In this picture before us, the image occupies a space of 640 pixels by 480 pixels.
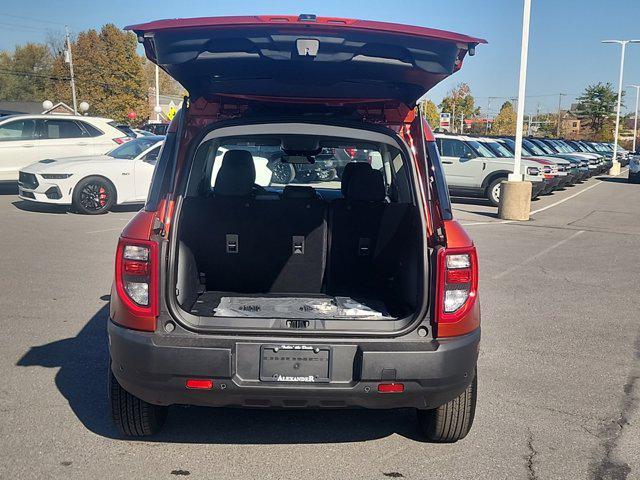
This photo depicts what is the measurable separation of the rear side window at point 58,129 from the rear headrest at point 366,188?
14.4m

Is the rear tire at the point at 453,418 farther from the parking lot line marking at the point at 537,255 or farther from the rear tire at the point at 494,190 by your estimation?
the rear tire at the point at 494,190

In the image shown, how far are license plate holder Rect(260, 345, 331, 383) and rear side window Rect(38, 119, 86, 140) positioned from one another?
607 inches

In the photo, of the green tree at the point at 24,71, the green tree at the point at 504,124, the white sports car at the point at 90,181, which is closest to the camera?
the white sports car at the point at 90,181

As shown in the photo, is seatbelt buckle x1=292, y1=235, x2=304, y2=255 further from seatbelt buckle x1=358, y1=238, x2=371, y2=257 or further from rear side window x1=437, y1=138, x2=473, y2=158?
rear side window x1=437, y1=138, x2=473, y2=158

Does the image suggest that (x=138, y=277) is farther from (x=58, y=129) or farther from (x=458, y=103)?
(x=458, y=103)

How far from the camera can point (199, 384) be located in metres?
3.49

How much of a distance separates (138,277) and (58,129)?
1534 cm

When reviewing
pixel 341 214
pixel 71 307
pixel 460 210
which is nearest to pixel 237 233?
pixel 341 214

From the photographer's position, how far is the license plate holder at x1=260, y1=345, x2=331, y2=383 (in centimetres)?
348

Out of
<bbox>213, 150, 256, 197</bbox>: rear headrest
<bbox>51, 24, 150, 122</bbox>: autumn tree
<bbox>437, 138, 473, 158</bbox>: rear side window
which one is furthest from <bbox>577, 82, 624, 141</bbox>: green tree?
<bbox>213, 150, 256, 197</bbox>: rear headrest

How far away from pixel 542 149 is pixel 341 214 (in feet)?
80.1

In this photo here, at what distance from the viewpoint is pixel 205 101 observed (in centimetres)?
412

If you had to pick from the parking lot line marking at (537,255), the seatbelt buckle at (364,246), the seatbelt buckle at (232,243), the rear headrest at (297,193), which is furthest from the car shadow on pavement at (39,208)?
the seatbelt buckle at (364,246)

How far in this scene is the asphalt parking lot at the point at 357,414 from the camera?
3.76 metres
